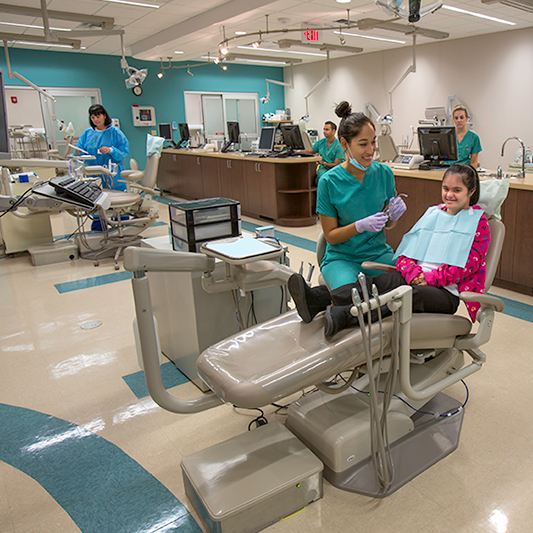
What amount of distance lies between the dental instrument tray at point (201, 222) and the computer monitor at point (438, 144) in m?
Answer: 2.65

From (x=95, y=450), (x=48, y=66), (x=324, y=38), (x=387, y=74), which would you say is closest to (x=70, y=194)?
(x=95, y=450)

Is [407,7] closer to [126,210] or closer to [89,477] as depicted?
[89,477]

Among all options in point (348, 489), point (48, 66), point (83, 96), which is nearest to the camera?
point (348, 489)

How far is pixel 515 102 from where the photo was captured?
7.77 m

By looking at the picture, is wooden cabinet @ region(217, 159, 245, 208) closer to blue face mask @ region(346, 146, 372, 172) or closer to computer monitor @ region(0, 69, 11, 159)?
computer monitor @ region(0, 69, 11, 159)

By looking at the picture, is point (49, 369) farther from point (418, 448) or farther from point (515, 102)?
point (515, 102)

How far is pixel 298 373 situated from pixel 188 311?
951 mm

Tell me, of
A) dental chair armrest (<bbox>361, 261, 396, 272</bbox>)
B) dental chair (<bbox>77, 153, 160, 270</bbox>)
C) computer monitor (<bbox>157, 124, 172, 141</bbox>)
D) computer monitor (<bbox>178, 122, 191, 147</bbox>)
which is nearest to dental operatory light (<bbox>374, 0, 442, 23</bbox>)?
dental chair armrest (<bbox>361, 261, 396, 272</bbox>)

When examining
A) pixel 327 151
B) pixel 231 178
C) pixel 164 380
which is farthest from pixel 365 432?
pixel 231 178

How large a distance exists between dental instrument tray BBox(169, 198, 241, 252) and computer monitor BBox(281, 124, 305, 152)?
404 centimetres

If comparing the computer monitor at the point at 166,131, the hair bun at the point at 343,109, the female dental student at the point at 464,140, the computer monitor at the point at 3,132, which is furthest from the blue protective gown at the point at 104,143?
the computer monitor at the point at 166,131

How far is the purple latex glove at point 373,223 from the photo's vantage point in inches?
75.5

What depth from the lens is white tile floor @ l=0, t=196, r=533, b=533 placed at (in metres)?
1.54

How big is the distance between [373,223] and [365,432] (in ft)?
2.73
